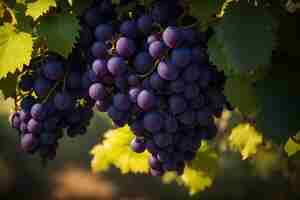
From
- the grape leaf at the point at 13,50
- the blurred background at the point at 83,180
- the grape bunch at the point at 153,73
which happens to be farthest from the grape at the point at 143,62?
the blurred background at the point at 83,180

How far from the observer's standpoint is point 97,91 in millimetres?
1062

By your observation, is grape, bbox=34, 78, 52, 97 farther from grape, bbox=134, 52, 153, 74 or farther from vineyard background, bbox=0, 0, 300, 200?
grape, bbox=134, 52, 153, 74

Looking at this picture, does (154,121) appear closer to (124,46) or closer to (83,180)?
(124,46)

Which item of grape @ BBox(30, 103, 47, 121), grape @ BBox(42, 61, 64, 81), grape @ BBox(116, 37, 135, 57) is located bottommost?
grape @ BBox(30, 103, 47, 121)

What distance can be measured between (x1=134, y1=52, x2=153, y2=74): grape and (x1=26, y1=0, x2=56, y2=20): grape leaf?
0.19 meters

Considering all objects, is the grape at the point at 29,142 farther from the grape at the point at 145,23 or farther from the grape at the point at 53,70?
the grape at the point at 145,23

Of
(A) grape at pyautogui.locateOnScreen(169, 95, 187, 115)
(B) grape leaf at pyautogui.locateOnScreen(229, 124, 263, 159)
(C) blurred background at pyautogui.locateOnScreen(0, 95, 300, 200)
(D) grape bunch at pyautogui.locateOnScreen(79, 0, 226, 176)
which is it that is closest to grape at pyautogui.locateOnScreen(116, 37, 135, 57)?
(D) grape bunch at pyautogui.locateOnScreen(79, 0, 226, 176)

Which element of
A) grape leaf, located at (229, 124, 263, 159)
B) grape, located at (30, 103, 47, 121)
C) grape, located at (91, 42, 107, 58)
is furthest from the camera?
grape leaf, located at (229, 124, 263, 159)

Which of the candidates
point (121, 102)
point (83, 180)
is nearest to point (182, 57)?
point (121, 102)

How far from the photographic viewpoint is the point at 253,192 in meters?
3.92

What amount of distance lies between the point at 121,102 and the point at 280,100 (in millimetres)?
289

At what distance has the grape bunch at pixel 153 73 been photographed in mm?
1015

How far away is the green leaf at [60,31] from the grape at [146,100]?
158mm

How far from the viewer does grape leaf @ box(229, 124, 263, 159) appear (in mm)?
1456
